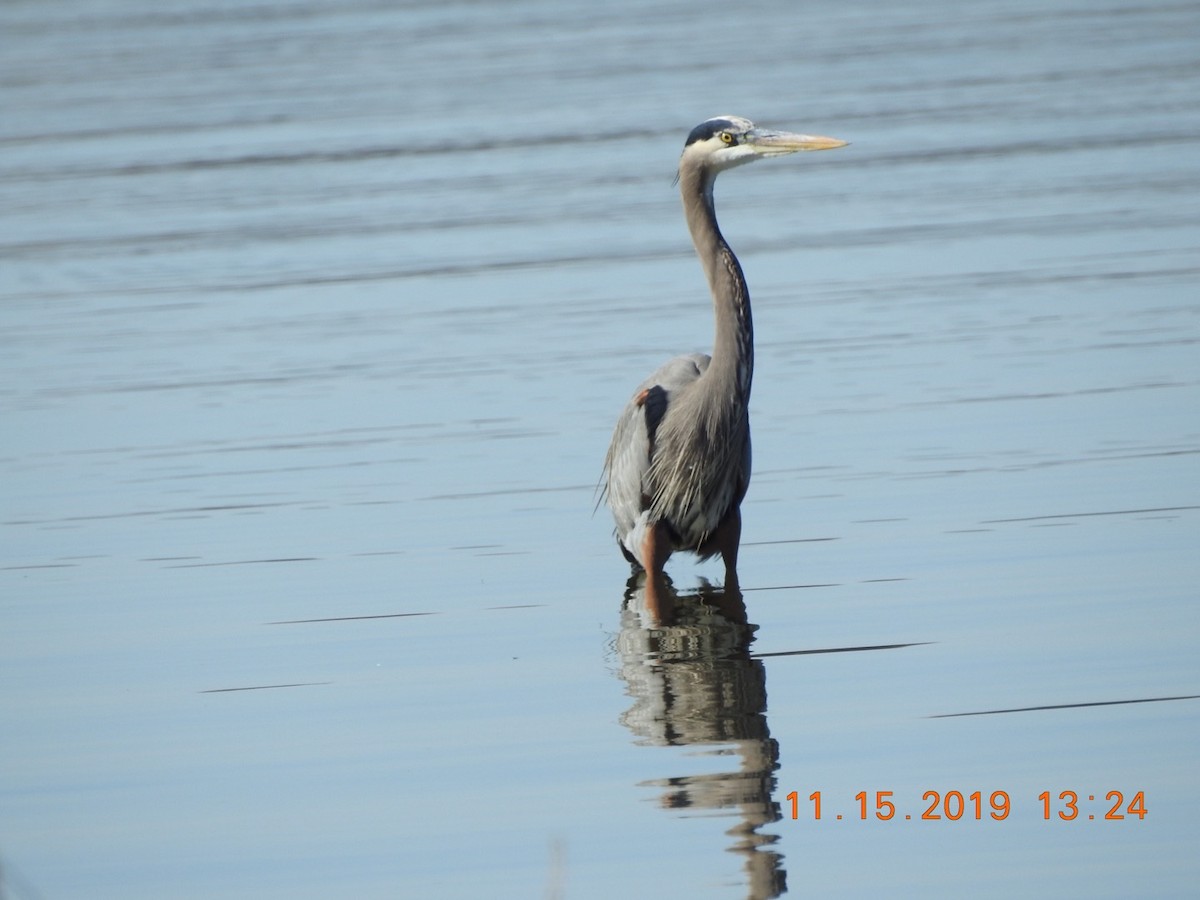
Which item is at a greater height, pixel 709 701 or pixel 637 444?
pixel 637 444

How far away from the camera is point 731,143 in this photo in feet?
26.2

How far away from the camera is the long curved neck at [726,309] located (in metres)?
7.72

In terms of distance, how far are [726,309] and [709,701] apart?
71.4 inches

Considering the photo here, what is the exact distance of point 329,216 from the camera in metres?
18.2

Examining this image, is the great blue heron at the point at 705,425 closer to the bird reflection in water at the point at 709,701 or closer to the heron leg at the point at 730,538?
the heron leg at the point at 730,538

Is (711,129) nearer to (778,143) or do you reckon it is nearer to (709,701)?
(778,143)

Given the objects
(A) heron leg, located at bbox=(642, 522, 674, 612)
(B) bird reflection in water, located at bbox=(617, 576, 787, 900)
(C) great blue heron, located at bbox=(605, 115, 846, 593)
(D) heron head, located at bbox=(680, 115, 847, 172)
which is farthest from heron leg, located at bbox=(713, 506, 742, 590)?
(D) heron head, located at bbox=(680, 115, 847, 172)


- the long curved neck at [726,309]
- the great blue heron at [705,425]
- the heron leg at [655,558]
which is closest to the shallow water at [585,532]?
the heron leg at [655,558]

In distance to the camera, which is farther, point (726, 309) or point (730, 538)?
point (730, 538)

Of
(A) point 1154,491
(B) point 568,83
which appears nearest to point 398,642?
(A) point 1154,491

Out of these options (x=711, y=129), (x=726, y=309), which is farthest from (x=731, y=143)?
(x=726, y=309)

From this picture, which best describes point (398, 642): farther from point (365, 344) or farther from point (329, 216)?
point (329, 216)

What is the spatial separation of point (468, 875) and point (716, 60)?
25.0 metres

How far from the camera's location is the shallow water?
5.55 metres
